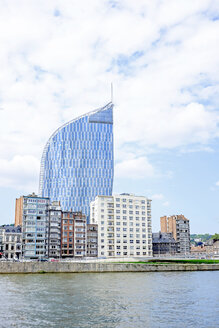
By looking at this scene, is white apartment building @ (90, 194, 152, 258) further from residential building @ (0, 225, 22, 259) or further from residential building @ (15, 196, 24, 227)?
residential building @ (0, 225, 22, 259)

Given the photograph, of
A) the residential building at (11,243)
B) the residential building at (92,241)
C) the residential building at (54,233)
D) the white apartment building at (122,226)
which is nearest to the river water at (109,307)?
the residential building at (54,233)

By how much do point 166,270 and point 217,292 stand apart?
184ft

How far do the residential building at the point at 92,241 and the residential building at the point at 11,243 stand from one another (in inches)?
1336

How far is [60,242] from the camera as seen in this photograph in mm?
173750

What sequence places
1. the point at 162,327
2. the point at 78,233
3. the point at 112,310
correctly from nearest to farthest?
the point at 162,327 → the point at 112,310 → the point at 78,233

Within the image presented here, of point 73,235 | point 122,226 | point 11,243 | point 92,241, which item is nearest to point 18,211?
point 11,243

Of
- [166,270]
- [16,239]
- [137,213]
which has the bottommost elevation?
[166,270]

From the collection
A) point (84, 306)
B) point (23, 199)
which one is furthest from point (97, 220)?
point (84, 306)

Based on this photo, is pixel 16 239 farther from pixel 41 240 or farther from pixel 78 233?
pixel 78 233

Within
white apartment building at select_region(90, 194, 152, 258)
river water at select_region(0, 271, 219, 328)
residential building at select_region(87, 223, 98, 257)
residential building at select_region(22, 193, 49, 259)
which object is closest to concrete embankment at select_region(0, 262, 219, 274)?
river water at select_region(0, 271, 219, 328)

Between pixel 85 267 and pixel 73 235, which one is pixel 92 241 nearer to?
pixel 73 235

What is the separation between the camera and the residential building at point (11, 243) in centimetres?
16776

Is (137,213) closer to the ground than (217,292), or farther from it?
farther from it

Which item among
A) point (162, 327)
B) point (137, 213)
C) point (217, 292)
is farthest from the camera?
point (137, 213)
